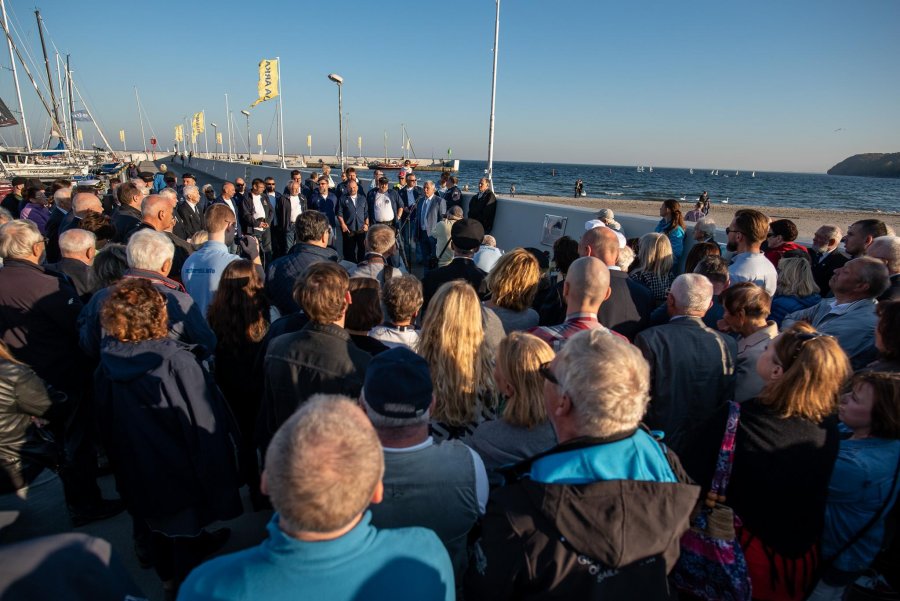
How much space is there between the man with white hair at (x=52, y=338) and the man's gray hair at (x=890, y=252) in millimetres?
6385

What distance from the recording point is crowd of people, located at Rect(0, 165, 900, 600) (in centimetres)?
125

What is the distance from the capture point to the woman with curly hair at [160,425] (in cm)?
232

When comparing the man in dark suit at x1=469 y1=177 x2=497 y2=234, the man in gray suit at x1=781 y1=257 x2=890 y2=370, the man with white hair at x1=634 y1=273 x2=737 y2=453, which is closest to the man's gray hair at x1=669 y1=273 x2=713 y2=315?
the man with white hair at x1=634 y1=273 x2=737 y2=453

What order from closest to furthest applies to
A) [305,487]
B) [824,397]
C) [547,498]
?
[305,487], [547,498], [824,397]

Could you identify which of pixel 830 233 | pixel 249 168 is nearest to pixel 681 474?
pixel 830 233

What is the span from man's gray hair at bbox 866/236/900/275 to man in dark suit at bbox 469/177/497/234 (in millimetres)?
6685

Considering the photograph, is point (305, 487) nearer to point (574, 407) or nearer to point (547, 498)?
point (547, 498)

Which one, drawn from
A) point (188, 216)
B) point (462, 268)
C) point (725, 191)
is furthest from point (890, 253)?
point (725, 191)

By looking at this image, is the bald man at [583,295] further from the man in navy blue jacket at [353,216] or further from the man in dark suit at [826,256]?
the man in navy blue jacket at [353,216]

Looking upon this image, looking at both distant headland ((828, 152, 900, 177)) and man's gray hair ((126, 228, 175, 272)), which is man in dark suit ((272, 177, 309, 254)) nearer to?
man's gray hair ((126, 228, 175, 272))

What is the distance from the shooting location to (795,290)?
13.5 feet

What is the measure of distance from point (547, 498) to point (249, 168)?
22.9 m

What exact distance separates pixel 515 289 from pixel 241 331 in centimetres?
202

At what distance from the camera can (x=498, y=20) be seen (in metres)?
14.7
